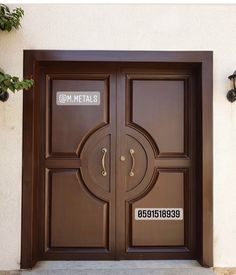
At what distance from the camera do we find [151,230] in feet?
11.1

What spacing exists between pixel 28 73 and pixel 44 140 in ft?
2.18

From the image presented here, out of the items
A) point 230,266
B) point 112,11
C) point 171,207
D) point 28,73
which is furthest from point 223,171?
point 28,73

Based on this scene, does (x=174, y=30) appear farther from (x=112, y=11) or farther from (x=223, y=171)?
(x=223, y=171)

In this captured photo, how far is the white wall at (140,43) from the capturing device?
3229mm

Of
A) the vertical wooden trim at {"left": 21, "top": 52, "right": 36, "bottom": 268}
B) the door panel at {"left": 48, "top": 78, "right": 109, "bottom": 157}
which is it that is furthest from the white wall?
the door panel at {"left": 48, "top": 78, "right": 109, "bottom": 157}

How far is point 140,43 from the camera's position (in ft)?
10.7

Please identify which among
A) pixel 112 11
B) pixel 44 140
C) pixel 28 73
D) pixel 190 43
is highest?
pixel 112 11

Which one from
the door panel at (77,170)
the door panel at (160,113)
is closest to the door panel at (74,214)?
the door panel at (77,170)

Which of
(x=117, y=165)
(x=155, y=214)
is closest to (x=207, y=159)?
(x=155, y=214)

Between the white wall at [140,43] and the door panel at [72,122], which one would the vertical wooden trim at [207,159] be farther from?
the door panel at [72,122]

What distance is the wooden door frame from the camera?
10.5 feet

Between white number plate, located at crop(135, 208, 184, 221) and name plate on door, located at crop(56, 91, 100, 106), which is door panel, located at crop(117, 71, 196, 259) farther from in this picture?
name plate on door, located at crop(56, 91, 100, 106)

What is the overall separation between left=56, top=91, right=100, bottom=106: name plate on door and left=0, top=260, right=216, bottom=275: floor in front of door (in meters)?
1.55

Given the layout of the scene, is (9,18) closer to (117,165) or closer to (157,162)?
(117,165)
